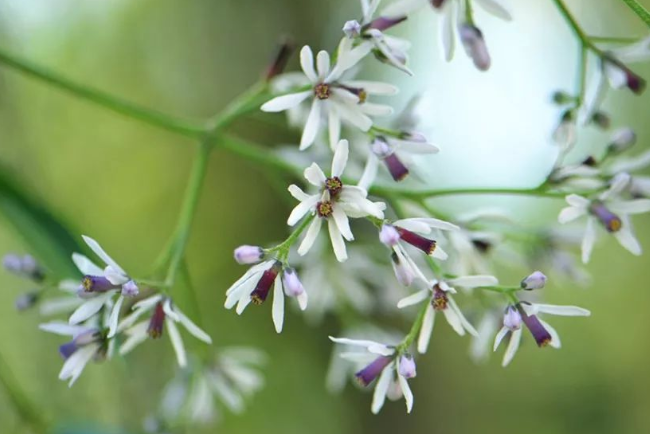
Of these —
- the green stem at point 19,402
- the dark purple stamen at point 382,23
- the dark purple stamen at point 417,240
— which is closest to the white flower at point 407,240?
the dark purple stamen at point 417,240

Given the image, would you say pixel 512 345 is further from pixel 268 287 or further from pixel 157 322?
pixel 157 322

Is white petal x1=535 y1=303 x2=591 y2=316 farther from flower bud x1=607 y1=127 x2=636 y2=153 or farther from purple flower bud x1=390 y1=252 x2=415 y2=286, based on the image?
flower bud x1=607 y1=127 x2=636 y2=153

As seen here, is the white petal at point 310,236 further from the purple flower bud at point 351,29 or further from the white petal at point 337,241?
the purple flower bud at point 351,29

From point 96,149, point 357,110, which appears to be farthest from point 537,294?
point 96,149

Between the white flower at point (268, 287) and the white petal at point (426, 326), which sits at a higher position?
the white flower at point (268, 287)

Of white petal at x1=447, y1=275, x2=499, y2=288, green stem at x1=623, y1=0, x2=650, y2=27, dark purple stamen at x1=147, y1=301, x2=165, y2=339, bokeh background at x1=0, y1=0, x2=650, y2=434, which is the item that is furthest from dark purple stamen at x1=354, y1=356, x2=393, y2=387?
bokeh background at x1=0, y1=0, x2=650, y2=434

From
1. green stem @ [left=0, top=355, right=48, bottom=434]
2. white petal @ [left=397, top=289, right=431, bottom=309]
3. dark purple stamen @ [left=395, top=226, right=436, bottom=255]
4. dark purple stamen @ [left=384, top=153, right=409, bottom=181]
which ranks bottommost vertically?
green stem @ [left=0, top=355, right=48, bottom=434]
